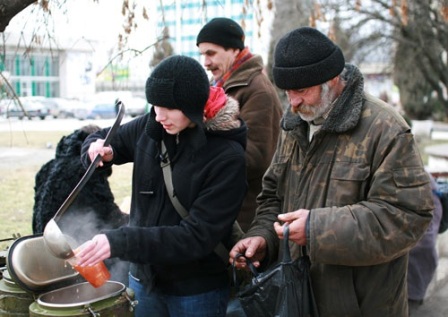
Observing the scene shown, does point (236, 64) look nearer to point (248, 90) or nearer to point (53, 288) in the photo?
point (248, 90)

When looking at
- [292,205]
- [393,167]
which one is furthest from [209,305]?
[393,167]

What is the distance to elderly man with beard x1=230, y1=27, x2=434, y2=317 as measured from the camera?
6.77 ft

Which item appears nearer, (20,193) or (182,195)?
(182,195)

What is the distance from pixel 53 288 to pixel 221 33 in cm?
180

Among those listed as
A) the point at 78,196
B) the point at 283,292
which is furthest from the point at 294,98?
the point at 78,196

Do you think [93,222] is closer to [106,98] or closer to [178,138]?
[178,138]

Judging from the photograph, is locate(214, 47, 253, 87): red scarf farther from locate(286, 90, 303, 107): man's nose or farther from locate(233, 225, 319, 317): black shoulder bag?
locate(233, 225, 319, 317): black shoulder bag

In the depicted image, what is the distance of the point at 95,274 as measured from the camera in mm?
2207

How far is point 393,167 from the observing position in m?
2.07

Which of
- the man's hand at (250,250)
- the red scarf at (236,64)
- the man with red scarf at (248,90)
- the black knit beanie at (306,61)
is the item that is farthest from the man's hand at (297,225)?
the red scarf at (236,64)

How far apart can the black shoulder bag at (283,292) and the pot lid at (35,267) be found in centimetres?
79

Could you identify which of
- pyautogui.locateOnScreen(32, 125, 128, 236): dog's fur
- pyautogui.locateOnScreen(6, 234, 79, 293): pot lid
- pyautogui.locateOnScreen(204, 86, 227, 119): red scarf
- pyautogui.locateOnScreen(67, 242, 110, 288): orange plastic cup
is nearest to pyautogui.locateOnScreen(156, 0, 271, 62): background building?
pyautogui.locateOnScreen(32, 125, 128, 236): dog's fur

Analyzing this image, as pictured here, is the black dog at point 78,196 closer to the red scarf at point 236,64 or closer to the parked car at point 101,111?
the red scarf at point 236,64

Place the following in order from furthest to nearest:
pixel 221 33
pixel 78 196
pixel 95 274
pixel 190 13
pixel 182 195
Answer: pixel 190 13
pixel 221 33
pixel 78 196
pixel 182 195
pixel 95 274
